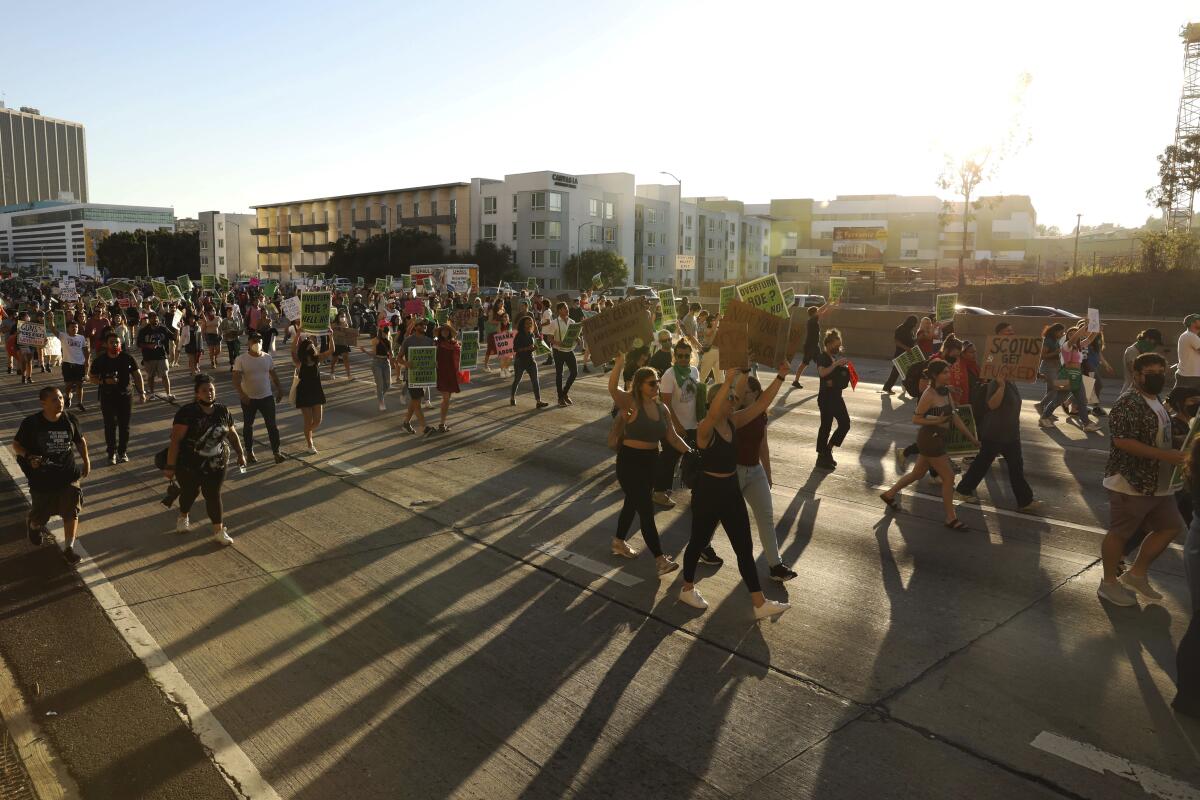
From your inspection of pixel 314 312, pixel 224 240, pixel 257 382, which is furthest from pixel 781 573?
pixel 224 240

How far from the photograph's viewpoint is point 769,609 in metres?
6.14

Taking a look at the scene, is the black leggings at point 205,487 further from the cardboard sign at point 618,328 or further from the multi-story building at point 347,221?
the multi-story building at point 347,221

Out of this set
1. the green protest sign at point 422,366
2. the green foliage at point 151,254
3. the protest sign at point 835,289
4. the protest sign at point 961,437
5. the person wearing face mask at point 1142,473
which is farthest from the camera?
the green foliage at point 151,254

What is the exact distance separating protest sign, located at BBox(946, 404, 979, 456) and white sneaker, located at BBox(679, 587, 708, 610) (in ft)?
13.9

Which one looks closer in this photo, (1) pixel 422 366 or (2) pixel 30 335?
(1) pixel 422 366

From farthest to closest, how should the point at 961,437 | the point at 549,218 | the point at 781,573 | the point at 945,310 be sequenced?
the point at 549,218, the point at 945,310, the point at 961,437, the point at 781,573

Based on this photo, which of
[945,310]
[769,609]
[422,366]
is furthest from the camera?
[945,310]

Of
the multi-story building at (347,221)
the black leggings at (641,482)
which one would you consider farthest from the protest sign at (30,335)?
the multi-story building at (347,221)

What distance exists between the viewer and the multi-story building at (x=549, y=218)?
80.2 m

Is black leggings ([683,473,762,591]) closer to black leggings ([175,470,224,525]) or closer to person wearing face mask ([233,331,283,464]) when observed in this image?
black leggings ([175,470,224,525])

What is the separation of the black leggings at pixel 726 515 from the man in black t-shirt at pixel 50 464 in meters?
5.44

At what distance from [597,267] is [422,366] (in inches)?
2534

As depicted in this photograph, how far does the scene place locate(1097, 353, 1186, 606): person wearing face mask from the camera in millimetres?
5914

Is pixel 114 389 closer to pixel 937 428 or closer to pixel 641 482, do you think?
pixel 641 482
